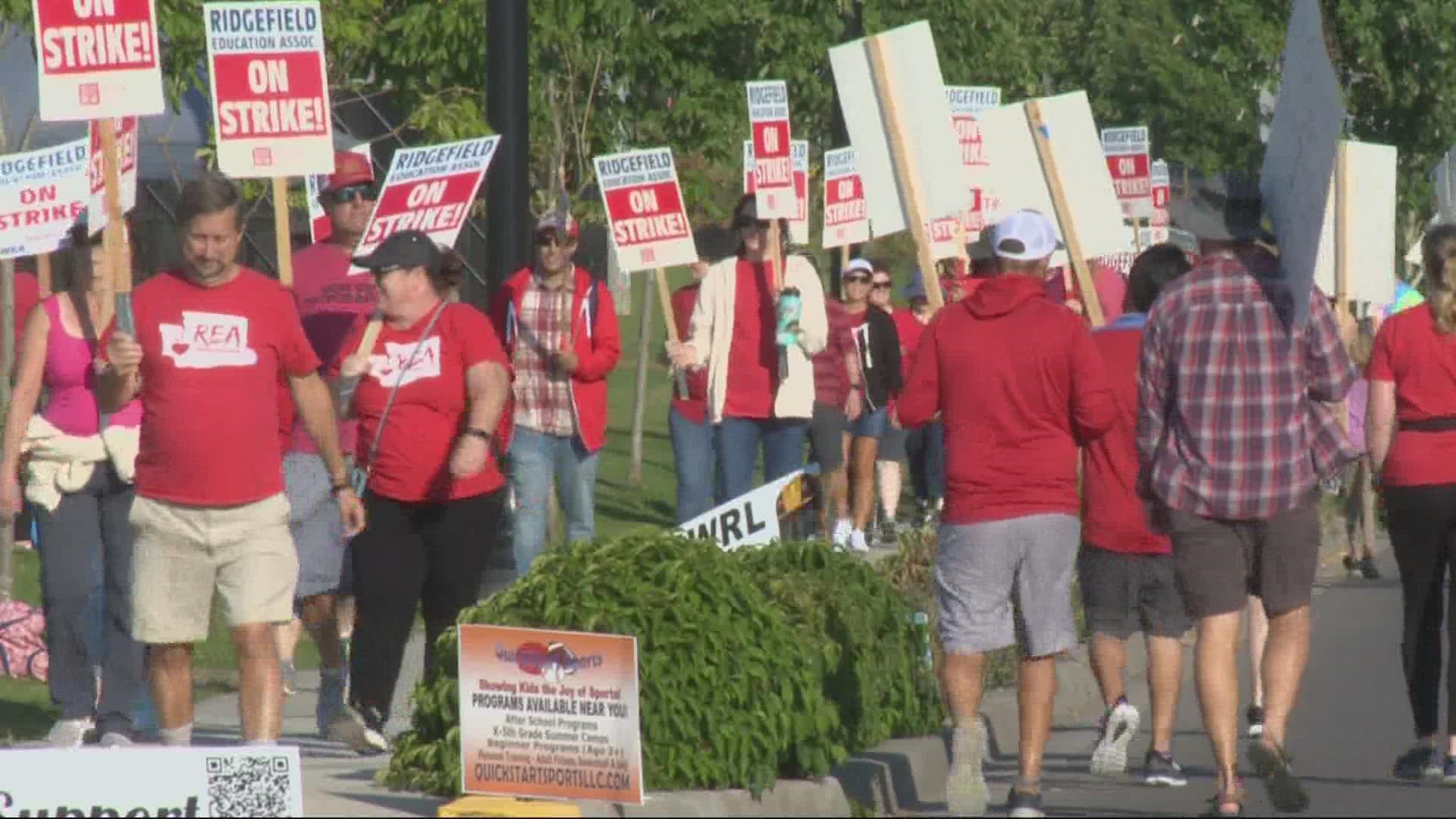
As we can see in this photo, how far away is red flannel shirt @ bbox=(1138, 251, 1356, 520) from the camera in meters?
8.96

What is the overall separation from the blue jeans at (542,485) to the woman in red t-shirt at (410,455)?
2336mm

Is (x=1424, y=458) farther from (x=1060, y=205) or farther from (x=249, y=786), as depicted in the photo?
(x=249, y=786)

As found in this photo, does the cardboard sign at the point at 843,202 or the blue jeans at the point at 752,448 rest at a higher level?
the cardboard sign at the point at 843,202

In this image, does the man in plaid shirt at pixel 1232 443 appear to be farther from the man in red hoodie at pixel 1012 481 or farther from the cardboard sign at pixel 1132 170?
the cardboard sign at pixel 1132 170

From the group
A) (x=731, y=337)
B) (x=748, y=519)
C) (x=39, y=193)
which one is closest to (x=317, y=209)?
(x=39, y=193)

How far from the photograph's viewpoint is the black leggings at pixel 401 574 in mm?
10234

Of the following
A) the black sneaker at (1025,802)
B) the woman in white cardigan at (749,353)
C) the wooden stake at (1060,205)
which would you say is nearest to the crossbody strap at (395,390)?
the black sneaker at (1025,802)

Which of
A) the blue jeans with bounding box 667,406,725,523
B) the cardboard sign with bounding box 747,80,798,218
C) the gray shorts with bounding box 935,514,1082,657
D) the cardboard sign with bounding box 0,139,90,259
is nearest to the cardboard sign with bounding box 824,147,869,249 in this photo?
the cardboard sign with bounding box 747,80,798,218

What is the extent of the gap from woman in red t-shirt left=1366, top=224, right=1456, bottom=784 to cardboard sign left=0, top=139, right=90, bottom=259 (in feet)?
21.1

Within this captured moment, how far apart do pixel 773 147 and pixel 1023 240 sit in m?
9.40

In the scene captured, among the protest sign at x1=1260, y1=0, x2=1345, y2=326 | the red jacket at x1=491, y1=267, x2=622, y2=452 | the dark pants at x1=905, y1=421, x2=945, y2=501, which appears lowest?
the dark pants at x1=905, y1=421, x2=945, y2=501

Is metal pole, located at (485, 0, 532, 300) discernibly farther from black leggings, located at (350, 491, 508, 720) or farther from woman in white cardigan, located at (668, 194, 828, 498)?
woman in white cardigan, located at (668, 194, 828, 498)

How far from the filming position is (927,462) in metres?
22.7

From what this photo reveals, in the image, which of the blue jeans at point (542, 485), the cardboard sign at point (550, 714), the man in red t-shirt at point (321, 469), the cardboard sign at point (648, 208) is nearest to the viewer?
the cardboard sign at point (550, 714)
